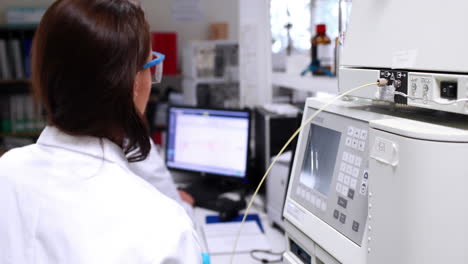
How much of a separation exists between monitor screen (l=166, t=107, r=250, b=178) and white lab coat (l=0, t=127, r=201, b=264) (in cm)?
127

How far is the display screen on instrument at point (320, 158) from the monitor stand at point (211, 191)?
115 centimetres

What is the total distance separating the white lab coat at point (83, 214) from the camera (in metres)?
0.72

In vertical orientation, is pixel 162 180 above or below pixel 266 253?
above

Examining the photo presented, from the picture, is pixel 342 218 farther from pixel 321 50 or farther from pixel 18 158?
pixel 321 50

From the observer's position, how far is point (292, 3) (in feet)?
7.97

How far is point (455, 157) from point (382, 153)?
96mm

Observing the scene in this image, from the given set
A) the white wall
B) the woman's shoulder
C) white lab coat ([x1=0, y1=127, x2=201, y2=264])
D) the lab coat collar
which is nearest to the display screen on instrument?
white lab coat ([x1=0, y1=127, x2=201, y2=264])

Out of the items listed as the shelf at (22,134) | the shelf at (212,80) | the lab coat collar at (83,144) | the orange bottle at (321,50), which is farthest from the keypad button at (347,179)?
the shelf at (22,134)

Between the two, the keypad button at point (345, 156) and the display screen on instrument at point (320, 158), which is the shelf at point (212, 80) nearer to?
the display screen on instrument at point (320, 158)

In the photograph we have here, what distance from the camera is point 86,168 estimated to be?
783 millimetres

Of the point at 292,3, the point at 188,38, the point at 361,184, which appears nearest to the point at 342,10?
the point at 361,184

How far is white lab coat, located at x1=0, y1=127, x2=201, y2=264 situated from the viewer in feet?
2.36

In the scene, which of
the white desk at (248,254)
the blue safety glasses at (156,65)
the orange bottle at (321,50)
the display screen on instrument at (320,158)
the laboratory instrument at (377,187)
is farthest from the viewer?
the orange bottle at (321,50)

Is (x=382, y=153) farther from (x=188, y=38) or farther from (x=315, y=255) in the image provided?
(x=188, y=38)
